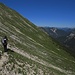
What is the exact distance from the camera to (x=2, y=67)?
36.8 meters

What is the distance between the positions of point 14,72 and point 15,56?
5.48 metres

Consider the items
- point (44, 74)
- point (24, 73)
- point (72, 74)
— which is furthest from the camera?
point (72, 74)

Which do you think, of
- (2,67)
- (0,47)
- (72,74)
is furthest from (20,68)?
(72,74)

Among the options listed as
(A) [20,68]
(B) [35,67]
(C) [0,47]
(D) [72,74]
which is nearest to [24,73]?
(A) [20,68]

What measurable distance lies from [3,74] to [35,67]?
28.1ft

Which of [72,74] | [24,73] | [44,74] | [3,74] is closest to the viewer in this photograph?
[3,74]

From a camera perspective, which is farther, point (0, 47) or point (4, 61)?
point (0, 47)

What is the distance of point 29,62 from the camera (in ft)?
141

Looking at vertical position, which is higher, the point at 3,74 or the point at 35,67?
the point at 35,67

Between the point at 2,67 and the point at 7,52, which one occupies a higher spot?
the point at 7,52

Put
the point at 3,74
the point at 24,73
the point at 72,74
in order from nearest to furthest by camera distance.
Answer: the point at 3,74, the point at 24,73, the point at 72,74

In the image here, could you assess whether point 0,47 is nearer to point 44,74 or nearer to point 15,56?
point 15,56

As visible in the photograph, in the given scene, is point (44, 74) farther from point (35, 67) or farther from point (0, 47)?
point (0, 47)

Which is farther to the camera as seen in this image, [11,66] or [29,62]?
[29,62]
